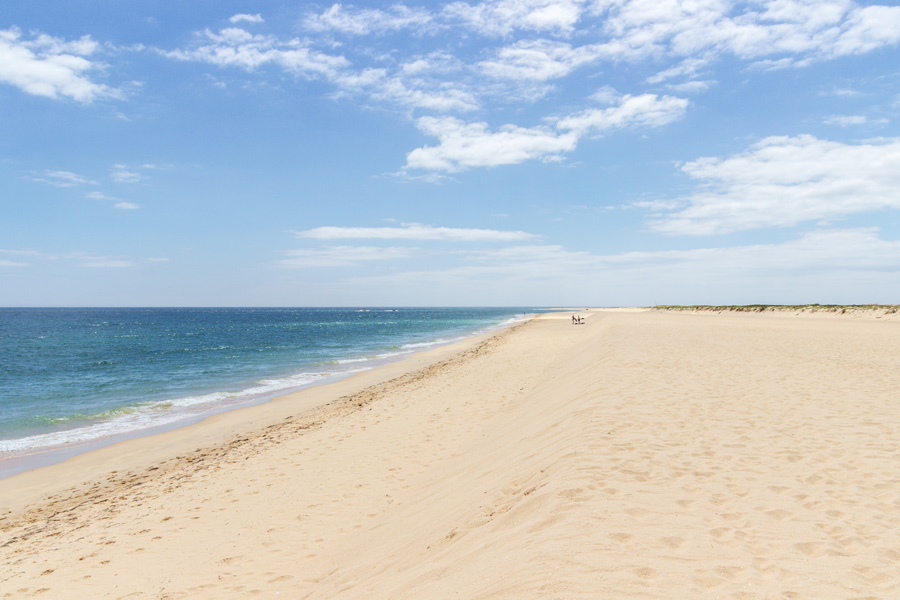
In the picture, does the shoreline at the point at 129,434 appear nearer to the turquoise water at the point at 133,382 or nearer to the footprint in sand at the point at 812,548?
the turquoise water at the point at 133,382

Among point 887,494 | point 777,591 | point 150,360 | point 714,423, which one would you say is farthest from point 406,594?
point 150,360

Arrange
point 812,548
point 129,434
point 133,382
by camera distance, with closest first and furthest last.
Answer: point 812,548 < point 129,434 < point 133,382

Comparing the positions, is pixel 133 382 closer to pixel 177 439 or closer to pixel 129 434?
pixel 129 434

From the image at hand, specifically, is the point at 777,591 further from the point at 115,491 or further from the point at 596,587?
the point at 115,491

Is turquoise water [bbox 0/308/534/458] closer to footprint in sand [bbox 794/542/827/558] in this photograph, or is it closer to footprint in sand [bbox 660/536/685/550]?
footprint in sand [bbox 660/536/685/550]

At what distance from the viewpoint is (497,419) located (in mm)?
11555

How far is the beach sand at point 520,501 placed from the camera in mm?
3607

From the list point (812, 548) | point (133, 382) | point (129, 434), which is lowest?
point (129, 434)

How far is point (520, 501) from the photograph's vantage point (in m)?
5.12

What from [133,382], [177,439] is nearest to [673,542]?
[177,439]

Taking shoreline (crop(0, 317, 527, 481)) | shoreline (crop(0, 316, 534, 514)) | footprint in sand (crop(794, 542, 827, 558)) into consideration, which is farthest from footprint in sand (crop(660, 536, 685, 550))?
shoreline (crop(0, 317, 527, 481))

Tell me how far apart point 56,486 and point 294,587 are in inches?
323

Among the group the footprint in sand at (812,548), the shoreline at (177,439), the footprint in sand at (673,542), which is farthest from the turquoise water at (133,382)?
the footprint in sand at (812,548)

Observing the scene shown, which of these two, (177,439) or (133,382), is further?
(133,382)
